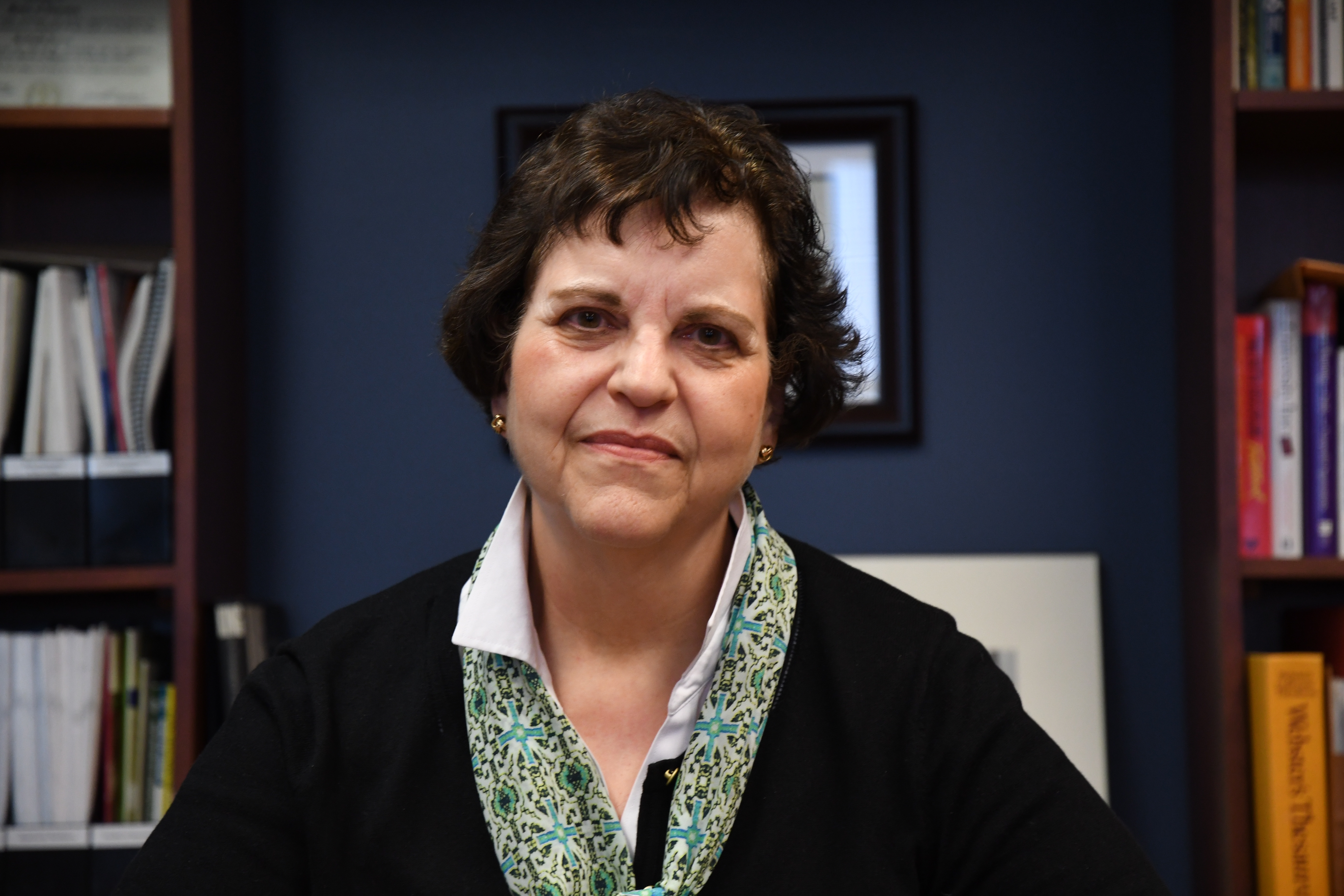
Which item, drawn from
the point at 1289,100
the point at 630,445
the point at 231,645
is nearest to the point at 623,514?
the point at 630,445

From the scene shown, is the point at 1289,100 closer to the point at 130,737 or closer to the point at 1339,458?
the point at 1339,458

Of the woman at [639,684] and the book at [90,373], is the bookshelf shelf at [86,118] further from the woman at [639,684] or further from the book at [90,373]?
the woman at [639,684]

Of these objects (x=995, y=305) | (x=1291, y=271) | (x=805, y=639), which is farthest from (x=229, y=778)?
(x=1291, y=271)

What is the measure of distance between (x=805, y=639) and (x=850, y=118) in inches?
43.1

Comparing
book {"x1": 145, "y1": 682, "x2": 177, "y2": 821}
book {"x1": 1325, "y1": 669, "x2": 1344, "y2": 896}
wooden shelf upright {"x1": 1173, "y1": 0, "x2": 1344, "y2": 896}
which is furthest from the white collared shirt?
book {"x1": 1325, "y1": 669, "x2": 1344, "y2": 896}

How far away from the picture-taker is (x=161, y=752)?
176 centimetres

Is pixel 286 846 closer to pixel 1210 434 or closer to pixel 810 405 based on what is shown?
pixel 810 405

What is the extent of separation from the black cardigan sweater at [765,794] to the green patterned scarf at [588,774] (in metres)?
0.03

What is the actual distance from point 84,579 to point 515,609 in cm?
93

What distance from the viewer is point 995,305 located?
199 centimetres

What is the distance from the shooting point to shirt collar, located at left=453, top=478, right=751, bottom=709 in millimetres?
1152

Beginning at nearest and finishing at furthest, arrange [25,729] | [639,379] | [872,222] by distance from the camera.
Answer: [639,379], [25,729], [872,222]

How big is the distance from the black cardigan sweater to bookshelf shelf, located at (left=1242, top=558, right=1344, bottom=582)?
0.75 m

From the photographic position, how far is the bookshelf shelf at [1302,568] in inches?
66.5
